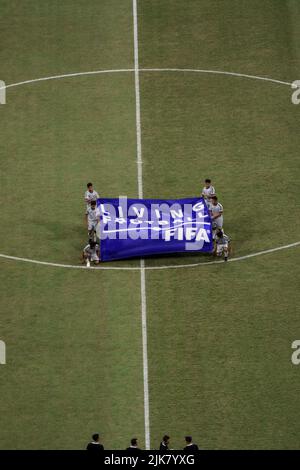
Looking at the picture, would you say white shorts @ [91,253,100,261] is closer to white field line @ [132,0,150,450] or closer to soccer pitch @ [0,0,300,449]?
soccer pitch @ [0,0,300,449]

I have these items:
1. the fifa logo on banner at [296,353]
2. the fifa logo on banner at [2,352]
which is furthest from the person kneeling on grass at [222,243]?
the fifa logo on banner at [2,352]

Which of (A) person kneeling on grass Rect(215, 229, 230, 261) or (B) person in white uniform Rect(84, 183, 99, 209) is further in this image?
(B) person in white uniform Rect(84, 183, 99, 209)

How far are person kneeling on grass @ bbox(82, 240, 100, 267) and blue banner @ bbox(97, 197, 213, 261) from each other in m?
0.16

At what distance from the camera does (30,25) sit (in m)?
52.2

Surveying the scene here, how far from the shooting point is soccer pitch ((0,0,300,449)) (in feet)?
123

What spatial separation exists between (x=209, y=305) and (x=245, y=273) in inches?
66.7

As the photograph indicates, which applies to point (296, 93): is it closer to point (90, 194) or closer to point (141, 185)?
point (141, 185)

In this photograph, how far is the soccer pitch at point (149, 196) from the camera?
37406mm

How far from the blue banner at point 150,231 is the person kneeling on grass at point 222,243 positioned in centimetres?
23

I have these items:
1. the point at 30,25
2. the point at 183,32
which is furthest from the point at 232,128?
the point at 30,25

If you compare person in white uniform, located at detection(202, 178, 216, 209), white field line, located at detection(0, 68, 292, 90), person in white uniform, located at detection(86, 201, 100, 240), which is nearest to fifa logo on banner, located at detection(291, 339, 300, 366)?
person in white uniform, located at detection(202, 178, 216, 209)

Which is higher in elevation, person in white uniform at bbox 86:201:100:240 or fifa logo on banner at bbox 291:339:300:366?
person in white uniform at bbox 86:201:100:240

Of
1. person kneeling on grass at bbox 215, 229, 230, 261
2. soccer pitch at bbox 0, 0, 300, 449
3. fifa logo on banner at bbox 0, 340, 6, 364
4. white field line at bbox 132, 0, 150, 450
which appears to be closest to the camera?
white field line at bbox 132, 0, 150, 450
